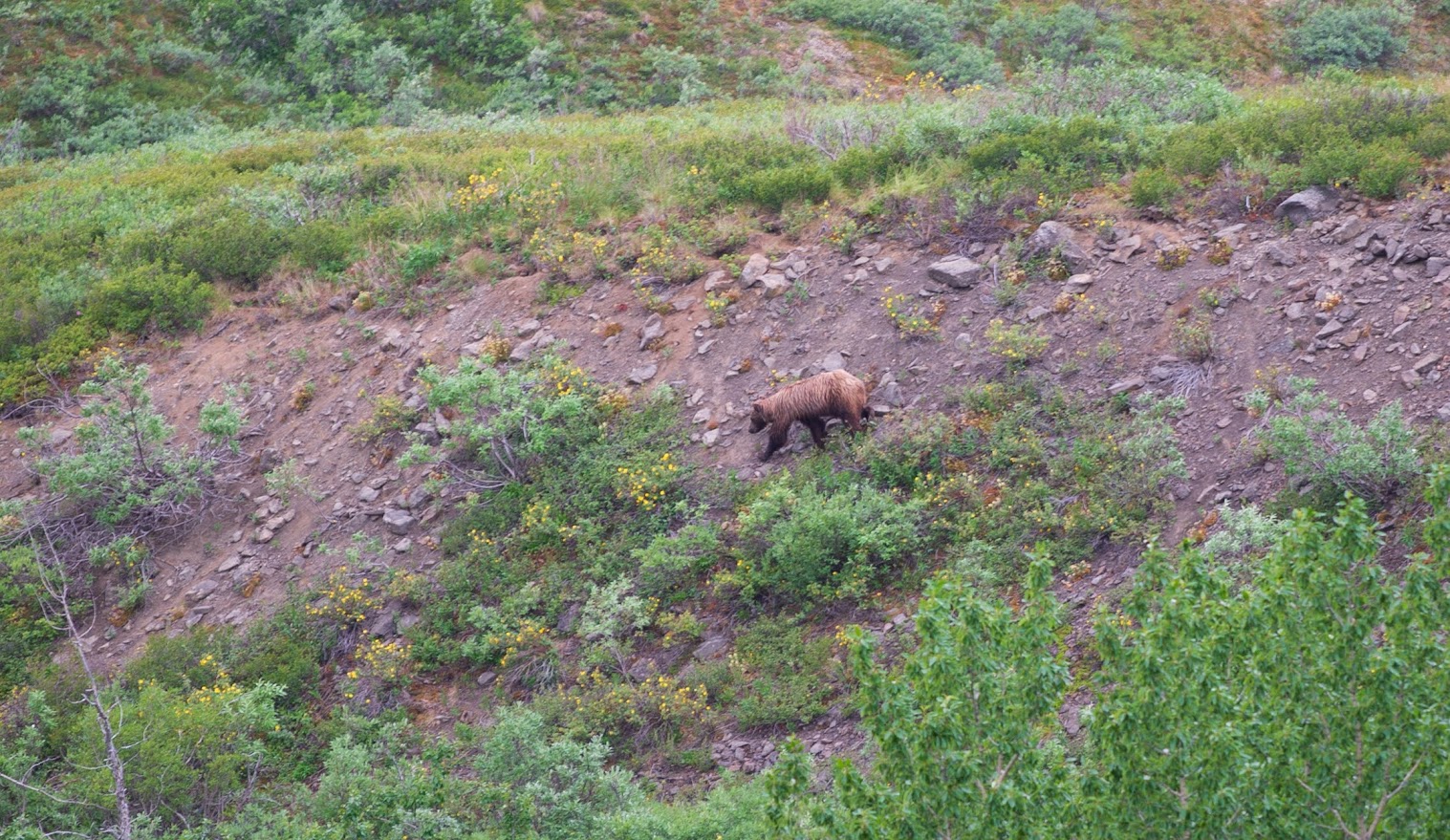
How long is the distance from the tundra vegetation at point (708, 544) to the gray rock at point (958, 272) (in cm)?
54

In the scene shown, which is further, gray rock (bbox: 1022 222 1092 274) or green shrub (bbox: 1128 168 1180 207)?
green shrub (bbox: 1128 168 1180 207)

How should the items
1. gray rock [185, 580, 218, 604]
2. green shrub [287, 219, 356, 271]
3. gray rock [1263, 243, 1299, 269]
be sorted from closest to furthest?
gray rock [1263, 243, 1299, 269] → gray rock [185, 580, 218, 604] → green shrub [287, 219, 356, 271]

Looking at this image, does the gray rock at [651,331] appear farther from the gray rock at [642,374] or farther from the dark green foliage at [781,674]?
the dark green foliage at [781,674]

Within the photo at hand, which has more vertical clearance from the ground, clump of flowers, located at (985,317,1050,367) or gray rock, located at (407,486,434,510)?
clump of flowers, located at (985,317,1050,367)

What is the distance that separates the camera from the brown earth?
9.44m

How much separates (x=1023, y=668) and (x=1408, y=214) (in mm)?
7435

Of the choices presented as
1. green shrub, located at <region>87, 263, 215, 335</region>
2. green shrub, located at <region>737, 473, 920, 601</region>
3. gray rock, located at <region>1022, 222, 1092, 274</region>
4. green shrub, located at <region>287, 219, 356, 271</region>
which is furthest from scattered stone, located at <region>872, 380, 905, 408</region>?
green shrub, located at <region>87, 263, 215, 335</region>

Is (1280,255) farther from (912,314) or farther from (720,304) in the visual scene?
(720,304)

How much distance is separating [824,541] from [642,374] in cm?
339

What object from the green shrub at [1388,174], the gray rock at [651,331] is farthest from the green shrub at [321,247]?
the green shrub at [1388,174]

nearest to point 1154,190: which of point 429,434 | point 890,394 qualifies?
point 890,394

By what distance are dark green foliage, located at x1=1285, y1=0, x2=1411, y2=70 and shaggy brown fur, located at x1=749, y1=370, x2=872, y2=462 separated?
16.8m

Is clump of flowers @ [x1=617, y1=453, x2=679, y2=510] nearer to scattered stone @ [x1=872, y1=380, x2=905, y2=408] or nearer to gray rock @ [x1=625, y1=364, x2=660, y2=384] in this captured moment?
gray rock @ [x1=625, y1=364, x2=660, y2=384]

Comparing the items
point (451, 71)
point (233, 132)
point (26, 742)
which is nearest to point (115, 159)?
point (233, 132)
